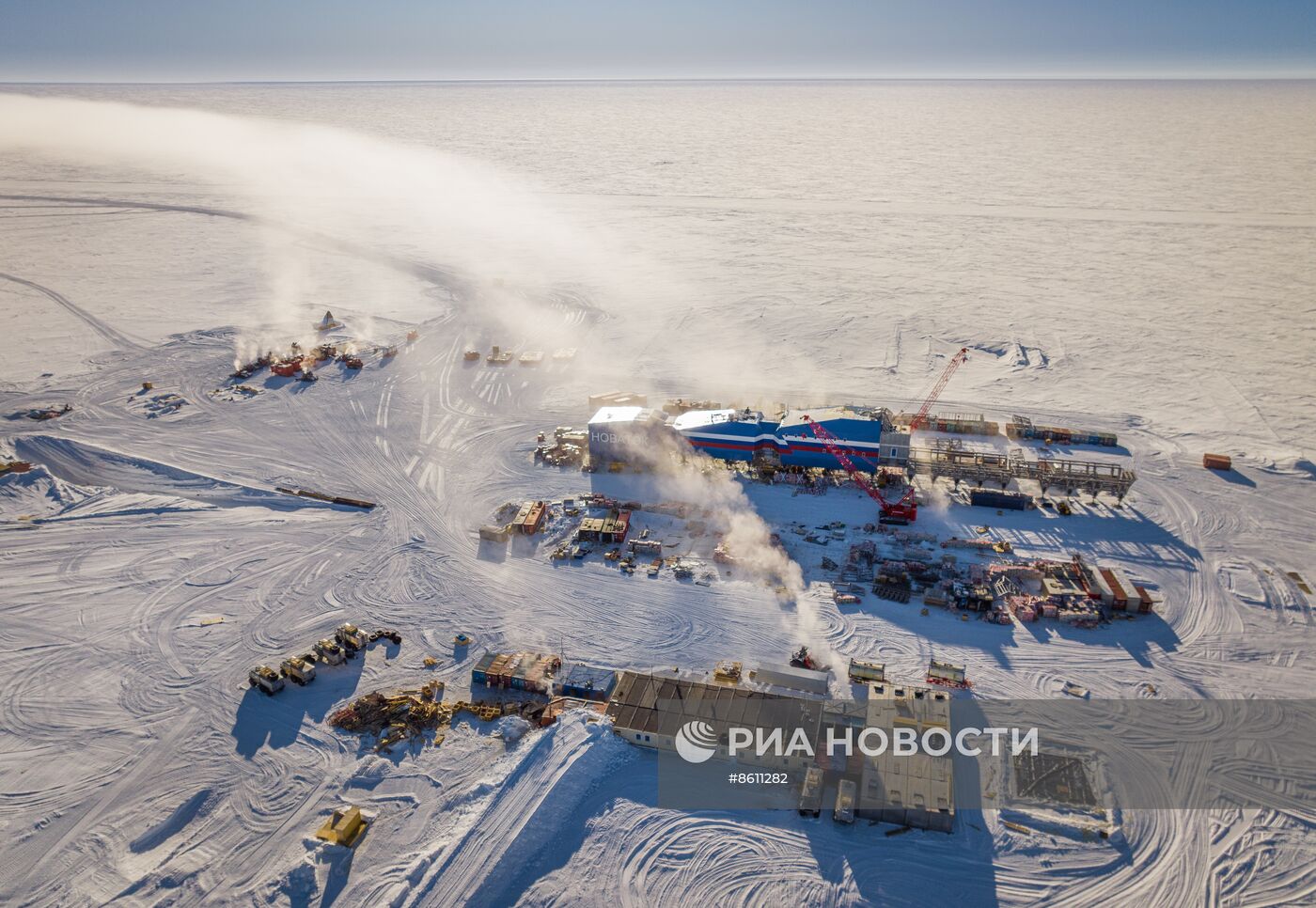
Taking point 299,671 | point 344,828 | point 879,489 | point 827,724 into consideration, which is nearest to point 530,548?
point 299,671

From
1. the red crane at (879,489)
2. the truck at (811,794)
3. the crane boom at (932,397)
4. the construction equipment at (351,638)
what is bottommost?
the truck at (811,794)

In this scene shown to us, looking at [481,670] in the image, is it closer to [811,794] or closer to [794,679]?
[794,679]

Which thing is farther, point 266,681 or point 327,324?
point 327,324

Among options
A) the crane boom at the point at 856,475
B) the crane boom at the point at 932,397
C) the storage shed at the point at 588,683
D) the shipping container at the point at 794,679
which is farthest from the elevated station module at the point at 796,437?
the storage shed at the point at 588,683

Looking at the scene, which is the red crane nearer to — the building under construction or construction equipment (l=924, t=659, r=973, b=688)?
construction equipment (l=924, t=659, r=973, b=688)

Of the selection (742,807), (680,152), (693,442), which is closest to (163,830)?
(742,807)

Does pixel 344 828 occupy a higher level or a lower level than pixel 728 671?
lower

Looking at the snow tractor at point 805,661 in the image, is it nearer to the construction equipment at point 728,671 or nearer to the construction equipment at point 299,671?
the construction equipment at point 728,671

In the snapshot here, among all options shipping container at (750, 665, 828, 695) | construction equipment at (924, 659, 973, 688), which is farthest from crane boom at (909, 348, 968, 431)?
shipping container at (750, 665, 828, 695)
